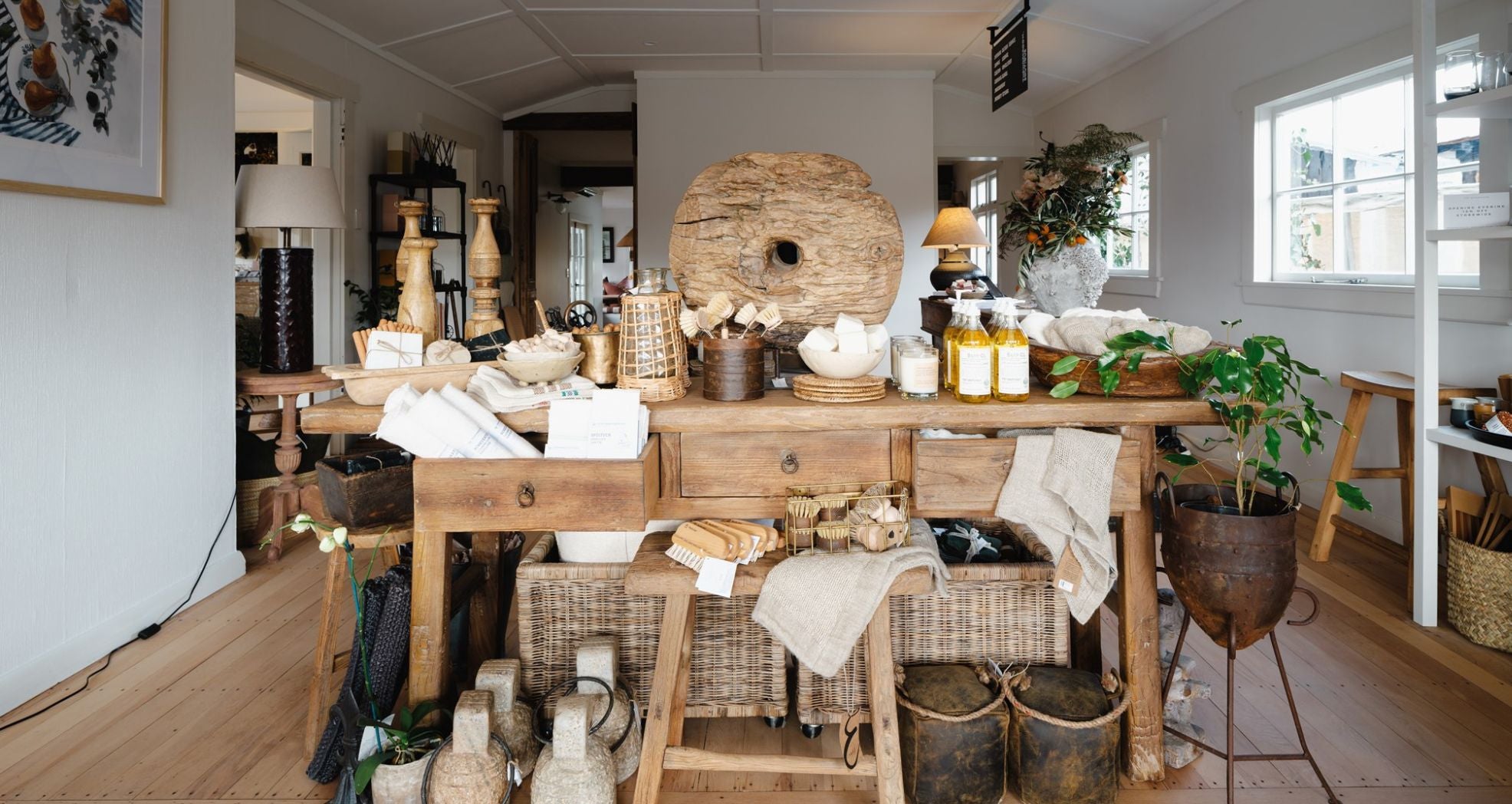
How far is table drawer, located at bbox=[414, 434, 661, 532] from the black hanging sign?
4.15 meters

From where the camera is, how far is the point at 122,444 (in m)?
2.66

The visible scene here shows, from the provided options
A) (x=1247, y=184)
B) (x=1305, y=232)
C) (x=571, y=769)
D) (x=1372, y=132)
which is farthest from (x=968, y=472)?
(x=1247, y=184)

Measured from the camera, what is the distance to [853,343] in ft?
5.58

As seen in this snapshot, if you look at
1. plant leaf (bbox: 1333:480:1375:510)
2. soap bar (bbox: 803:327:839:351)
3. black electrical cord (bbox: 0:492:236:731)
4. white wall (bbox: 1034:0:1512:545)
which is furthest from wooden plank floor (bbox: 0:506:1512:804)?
white wall (bbox: 1034:0:1512:545)

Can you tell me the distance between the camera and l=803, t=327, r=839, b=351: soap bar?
169cm

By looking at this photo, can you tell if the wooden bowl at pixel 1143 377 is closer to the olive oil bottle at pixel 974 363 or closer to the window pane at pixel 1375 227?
the olive oil bottle at pixel 974 363

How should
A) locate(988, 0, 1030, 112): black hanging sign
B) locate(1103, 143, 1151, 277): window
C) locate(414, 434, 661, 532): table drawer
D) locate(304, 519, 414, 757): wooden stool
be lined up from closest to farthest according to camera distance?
locate(414, 434, 661, 532): table drawer → locate(304, 519, 414, 757): wooden stool → locate(988, 0, 1030, 112): black hanging sign → locate(1103, 143, 1151, 277): window

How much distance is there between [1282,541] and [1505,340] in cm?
216

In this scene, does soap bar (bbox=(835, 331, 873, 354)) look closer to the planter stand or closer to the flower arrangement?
the planter stand

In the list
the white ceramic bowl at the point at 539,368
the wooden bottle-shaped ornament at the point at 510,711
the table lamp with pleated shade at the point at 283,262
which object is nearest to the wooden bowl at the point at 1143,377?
the white ceramic bowl at the point at 539,368

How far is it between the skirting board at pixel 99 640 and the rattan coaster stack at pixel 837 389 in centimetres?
210

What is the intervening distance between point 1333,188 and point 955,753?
354 centimetres

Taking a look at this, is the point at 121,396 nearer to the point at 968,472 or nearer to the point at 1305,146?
the point at 968,472

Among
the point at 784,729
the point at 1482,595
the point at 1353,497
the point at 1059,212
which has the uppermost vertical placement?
the point at 1059,212
